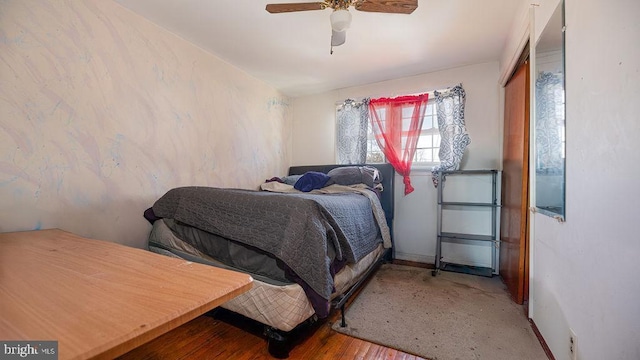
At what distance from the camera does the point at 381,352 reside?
142 cm

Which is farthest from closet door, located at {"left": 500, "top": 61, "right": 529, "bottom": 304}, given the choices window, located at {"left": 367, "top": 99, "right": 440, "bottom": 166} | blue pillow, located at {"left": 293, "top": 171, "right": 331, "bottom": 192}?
blue pillow, located at {"left": 293, "top": 171, "right": 331, "bottom": 192}

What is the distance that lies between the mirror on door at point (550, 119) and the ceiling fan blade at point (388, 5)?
734mm

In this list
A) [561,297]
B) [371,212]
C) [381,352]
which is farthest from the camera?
[371,212]

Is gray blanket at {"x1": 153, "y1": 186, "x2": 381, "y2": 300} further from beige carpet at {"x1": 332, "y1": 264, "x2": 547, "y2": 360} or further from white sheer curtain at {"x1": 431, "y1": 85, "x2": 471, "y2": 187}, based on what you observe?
white sheer curtain at {"x1": 431, "y1": 85, "x2": 471, "y2": 187}

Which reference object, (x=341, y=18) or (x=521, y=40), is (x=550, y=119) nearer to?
(x=521, y=40)

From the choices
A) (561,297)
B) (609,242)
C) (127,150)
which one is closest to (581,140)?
(609,242)

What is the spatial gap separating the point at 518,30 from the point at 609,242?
6.10 ft

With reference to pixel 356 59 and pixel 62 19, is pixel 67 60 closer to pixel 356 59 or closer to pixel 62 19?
pixel 62 19

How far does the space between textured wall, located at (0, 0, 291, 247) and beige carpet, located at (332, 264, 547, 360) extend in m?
1.95

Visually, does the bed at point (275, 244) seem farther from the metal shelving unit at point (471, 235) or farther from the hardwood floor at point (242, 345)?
the metal shelving unit at point (471, 235)

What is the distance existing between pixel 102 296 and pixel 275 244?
85 centimetres

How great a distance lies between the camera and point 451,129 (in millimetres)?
2857
